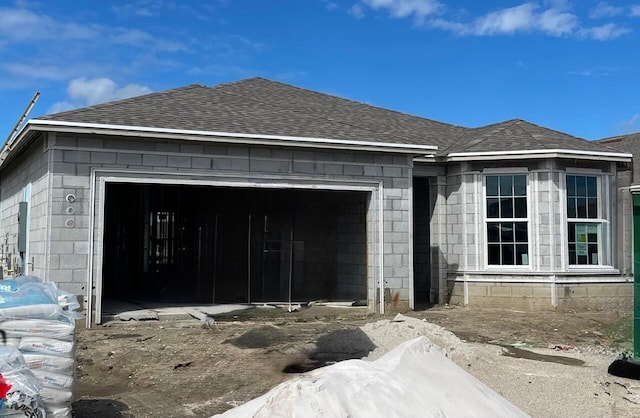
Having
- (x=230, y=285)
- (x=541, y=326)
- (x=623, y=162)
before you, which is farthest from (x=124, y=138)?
(x=623, y=162)

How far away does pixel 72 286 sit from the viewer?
1114cm

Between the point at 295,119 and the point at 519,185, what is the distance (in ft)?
20.1

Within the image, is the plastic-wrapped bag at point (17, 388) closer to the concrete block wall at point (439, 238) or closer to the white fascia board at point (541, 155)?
the white fascia board at point (541, 155)

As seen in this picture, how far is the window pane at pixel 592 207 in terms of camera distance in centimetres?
1515

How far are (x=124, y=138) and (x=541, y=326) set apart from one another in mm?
9533

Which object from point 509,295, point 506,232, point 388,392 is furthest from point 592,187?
point 388,392

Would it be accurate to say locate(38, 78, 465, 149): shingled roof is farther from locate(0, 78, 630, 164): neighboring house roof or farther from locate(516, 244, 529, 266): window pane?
locate(516, 244, 529, 266): window pane

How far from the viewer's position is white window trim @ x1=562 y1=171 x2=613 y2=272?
14711mm

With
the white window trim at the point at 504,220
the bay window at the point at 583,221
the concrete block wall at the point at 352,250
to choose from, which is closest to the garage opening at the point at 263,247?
the concrete block wall at the point at 352,250

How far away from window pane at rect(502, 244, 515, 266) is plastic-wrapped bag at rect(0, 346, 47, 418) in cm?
1276

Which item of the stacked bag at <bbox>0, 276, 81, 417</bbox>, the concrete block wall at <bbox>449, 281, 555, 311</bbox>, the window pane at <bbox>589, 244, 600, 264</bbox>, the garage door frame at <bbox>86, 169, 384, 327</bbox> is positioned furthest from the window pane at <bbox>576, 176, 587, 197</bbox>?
the stacked bag at <bbox>0, 276, 81, 417</bbox>

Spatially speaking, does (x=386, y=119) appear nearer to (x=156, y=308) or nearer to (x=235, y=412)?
(x=156, y=308)

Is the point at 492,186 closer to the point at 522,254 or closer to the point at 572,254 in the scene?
the point at 522,254

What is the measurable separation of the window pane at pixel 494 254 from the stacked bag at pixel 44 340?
1213 centimetres
